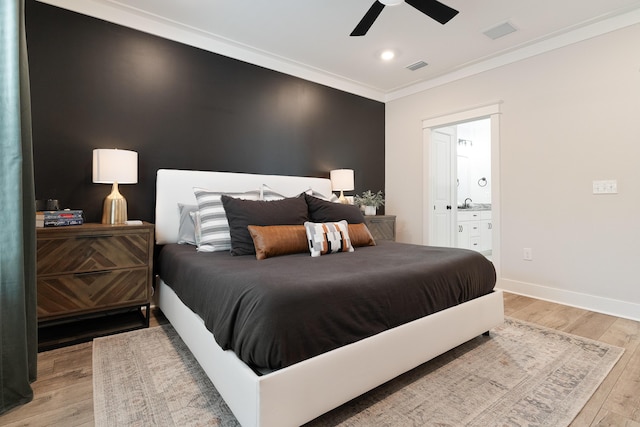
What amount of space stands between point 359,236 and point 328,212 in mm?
343

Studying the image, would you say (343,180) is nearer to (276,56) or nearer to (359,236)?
(359,236)

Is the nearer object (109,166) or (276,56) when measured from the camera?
(109,166)

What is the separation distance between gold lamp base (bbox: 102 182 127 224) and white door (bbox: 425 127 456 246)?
374 cm

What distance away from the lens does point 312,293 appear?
1.36 m

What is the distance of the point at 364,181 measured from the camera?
472cm

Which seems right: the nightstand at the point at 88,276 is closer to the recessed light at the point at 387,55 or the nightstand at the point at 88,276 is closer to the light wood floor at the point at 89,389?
the light wood floor at the point at 89,389

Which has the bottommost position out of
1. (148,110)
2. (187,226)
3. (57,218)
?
(187,226)

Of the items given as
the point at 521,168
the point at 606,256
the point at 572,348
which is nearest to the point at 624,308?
the point at 606,256

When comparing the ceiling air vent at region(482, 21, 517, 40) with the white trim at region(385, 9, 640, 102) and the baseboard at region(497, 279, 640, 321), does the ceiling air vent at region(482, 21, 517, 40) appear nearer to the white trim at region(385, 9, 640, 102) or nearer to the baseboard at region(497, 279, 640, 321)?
the white trim at region(385, 9, 640, 102)

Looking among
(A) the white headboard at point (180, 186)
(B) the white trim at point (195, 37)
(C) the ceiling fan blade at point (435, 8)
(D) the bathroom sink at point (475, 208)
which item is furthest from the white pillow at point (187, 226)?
(D) the bathroom sink at point (475, 208)

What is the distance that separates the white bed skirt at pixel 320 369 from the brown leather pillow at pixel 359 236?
938mm

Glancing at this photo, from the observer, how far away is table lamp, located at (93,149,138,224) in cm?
244

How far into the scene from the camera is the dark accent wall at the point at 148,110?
8.18 ft

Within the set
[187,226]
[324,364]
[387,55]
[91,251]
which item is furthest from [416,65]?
[91,251]
